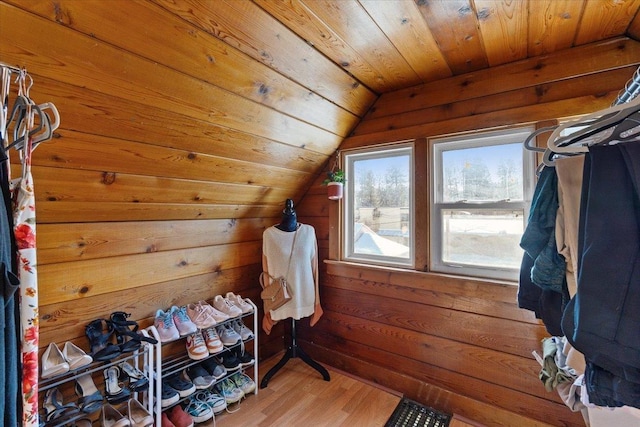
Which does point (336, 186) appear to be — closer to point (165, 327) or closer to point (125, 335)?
point (165, 327)

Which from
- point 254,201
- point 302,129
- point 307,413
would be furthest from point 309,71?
point 307,413

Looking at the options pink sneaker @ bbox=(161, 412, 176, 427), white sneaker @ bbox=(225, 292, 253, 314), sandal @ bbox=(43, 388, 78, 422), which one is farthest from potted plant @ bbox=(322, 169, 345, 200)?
sandal @ bbox=(43, 388, 78, 422)

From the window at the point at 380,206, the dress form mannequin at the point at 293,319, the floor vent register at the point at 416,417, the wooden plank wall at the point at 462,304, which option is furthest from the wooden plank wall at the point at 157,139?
the floor vent register at the point at 416,417

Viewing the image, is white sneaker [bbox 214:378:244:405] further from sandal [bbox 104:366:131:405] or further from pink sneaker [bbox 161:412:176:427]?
sandal [bbox 104:366:131:405]

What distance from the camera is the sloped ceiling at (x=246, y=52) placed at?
3.16 feet

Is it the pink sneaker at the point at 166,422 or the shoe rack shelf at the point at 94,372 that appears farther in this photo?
the pink sneaker at the point at 166,422

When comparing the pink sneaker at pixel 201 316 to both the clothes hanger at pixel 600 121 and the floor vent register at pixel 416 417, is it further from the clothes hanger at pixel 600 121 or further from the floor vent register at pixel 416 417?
the clothes hanger at pixel 600 121

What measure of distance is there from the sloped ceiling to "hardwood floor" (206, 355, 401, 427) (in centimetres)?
151

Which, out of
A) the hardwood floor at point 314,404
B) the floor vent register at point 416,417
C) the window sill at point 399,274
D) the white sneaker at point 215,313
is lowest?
the hardwood floor at point 314,404

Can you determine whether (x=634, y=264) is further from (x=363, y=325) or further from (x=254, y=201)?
(x=254, y=201)

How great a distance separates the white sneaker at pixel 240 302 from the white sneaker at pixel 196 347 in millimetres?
318

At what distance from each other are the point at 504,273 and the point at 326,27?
1623 mm

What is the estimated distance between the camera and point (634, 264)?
619mm

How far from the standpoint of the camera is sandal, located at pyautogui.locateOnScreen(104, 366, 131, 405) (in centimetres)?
139
